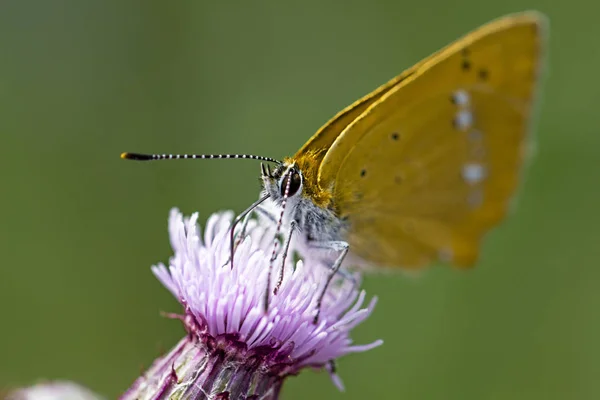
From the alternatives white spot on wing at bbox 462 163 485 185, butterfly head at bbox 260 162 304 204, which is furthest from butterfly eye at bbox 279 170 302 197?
white spot on wing at bbox 462 163 485 185

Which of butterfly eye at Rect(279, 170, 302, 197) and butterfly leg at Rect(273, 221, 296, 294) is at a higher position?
butterfly eye at Rect(279, 170, 302, 197)

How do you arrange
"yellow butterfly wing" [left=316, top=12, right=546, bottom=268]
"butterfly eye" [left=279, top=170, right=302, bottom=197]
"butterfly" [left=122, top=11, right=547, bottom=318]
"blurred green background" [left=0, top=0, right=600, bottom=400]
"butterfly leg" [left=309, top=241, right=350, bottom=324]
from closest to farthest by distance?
"butterfly leg" [left=309, top=241, right=350, bottom=324], "butterfly eye" [left=279, top=170, right=302, bottom=197], "butterfly" [left=122, top=11, right=547, bottom=318], "yellow butterfly wing" [left=316, top=12, right=546, bottom=268], "blurred green background" [left=0, top=0, right=600, bottom=400]

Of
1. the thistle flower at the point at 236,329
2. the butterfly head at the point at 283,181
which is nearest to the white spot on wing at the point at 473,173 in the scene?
the butterfly head at the point at 283,181

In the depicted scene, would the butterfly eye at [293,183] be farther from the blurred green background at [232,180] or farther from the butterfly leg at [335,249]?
the blurred green background at [232,180]

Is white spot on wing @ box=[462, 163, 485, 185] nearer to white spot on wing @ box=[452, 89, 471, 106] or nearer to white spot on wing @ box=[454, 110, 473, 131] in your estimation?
white spot on wing @ box=[454, 110, 473, 131]

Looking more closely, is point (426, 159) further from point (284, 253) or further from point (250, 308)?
point (250, 308)

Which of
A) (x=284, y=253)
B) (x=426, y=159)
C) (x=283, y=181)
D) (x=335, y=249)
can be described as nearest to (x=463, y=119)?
(x=426, y=159)
